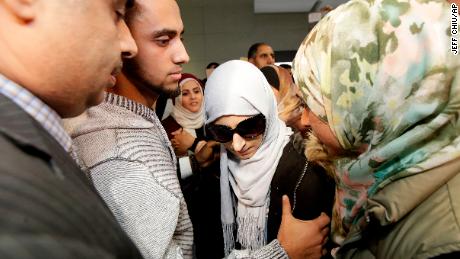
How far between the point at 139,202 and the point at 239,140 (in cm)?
89

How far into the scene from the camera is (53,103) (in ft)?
1.96

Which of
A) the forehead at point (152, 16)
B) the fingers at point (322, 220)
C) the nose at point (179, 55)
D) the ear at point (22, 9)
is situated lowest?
the fingers at point (322, 220)

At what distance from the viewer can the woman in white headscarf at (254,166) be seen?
4.98ft

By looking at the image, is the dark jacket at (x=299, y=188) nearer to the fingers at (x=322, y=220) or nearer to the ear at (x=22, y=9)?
the fingers at (x=322, y=220)

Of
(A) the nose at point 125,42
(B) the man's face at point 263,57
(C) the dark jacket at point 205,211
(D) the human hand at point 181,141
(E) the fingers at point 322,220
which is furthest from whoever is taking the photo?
(B) the man's face at point 263,57

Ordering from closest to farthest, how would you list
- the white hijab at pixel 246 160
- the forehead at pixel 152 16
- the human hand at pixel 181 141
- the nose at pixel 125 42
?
the nose at pixel 125 42 < the forehead at pixel 152 16 < the white hijab at pixel 246 160 < the human hand at pixel 181 141

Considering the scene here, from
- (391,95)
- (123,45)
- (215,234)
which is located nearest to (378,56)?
(391,95)

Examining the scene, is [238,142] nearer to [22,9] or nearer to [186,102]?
[22,9]

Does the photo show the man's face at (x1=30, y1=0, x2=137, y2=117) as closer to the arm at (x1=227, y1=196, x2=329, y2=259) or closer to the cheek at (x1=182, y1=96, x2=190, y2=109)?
the arm at (x1=227, y1=196, x2=329, y2=259)

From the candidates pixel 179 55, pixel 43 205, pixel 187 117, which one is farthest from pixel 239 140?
pixel 187 117

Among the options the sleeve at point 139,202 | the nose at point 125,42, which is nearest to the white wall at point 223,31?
the sleeve at point 139,202

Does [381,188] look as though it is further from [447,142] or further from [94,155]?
[94,155]

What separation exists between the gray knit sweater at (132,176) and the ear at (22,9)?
439mm

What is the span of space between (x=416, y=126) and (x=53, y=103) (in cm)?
90
